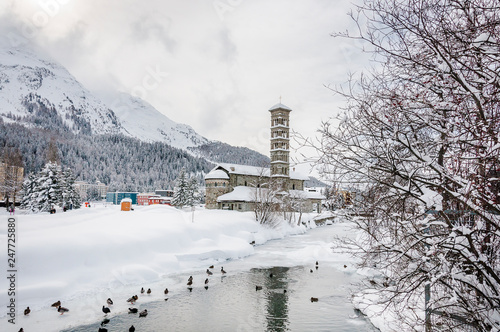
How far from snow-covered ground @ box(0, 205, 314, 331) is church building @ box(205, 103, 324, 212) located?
2693 centimetres

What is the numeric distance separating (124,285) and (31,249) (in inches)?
209

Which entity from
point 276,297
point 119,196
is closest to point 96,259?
point 276,297

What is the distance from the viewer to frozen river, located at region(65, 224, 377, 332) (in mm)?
12133

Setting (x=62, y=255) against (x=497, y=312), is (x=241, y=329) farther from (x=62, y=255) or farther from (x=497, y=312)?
(x=62, y=255)

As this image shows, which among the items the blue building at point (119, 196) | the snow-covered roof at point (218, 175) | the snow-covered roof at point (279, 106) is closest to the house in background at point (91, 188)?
the blue building at point (119, 196)

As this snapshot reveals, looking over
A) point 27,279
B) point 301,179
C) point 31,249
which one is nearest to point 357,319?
point 27,279

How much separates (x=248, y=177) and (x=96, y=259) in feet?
156

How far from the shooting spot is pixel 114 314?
13039mm

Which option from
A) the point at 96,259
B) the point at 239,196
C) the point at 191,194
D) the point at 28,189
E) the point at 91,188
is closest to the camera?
the point at 96,259

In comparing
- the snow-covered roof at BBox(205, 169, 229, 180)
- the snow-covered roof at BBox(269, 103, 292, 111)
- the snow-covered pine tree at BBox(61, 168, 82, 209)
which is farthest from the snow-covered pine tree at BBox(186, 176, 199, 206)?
the snow-covered roof at BBox(269, 103, 292, 111)

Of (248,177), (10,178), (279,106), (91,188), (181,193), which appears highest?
(279,106)

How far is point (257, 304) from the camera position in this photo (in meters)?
14.8

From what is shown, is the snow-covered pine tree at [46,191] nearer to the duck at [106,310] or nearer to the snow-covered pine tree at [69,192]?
the snow-covered pine tree at [69,192]

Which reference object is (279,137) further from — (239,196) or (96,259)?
(96,259)
